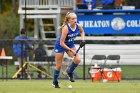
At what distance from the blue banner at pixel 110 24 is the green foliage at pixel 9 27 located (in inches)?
262

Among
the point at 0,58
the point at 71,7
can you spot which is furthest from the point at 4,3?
the point at 0,58

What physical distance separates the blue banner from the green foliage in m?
6.67

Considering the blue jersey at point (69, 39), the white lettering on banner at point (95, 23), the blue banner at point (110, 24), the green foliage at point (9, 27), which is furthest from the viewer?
the green foliage at point (9, 27)

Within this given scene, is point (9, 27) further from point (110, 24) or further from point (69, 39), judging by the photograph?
point (69, 39)

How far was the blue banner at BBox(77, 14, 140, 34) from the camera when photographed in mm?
34938

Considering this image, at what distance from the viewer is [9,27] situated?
41.9m

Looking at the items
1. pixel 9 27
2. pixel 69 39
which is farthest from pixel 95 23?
pixel 69 39

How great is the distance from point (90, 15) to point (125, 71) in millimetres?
8144

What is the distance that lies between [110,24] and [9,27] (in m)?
8.69

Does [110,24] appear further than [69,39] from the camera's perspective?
Yes

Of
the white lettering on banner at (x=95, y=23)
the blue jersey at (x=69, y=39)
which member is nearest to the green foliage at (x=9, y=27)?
the white lettering on banner at (x=95, y=23)

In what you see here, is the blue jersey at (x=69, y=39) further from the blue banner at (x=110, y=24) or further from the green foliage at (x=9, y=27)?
the green foliage at (x=9, y=27)

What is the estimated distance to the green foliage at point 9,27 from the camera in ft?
135

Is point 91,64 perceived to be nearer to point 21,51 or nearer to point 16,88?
point 21,51
